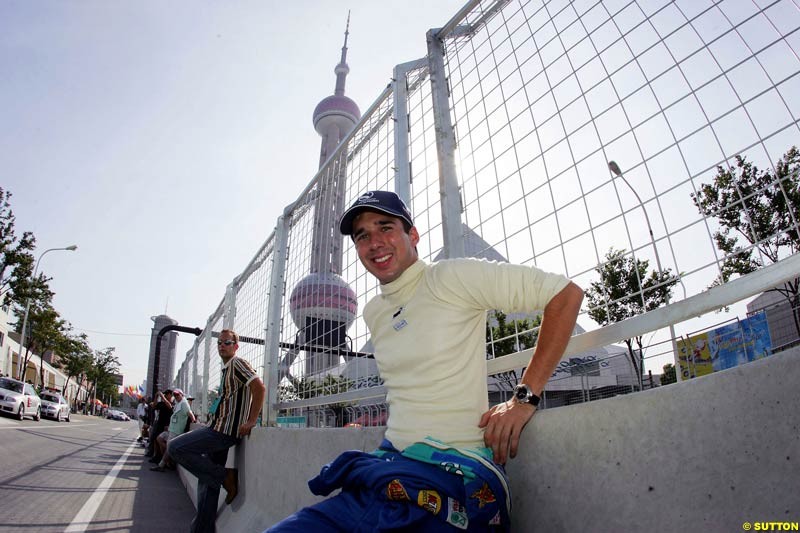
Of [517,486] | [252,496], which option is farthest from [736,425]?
[252,496]

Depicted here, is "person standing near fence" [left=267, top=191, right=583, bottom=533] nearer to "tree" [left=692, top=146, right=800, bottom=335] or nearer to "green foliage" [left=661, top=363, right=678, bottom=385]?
"tree" [left=692, top=146, right=800, bottom=335]

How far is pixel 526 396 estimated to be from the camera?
5.13 feet

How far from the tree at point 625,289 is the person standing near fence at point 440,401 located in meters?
0.33

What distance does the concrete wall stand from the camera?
1.01m

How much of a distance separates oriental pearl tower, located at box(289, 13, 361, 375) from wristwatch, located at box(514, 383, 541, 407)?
2.00 meters

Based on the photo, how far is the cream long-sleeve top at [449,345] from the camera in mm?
1607

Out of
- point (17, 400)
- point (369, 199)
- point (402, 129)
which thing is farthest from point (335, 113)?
point (369, 199)

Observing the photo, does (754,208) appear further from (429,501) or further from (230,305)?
(230,305)

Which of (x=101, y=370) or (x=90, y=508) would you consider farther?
(x=101, y=370)

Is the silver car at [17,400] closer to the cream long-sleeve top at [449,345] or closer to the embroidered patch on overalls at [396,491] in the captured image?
the cream long-sleeve top at [449,345]

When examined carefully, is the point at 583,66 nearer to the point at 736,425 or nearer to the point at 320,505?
the point at 736,425


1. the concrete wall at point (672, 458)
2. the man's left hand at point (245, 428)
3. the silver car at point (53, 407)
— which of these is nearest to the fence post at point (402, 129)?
the concrete wall at point (672, 458)

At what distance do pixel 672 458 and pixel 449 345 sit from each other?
2.44 ft

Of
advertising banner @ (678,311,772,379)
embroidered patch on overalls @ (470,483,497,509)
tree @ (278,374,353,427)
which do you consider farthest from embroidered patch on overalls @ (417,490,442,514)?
advertising banner @ (678,311,772,379)
